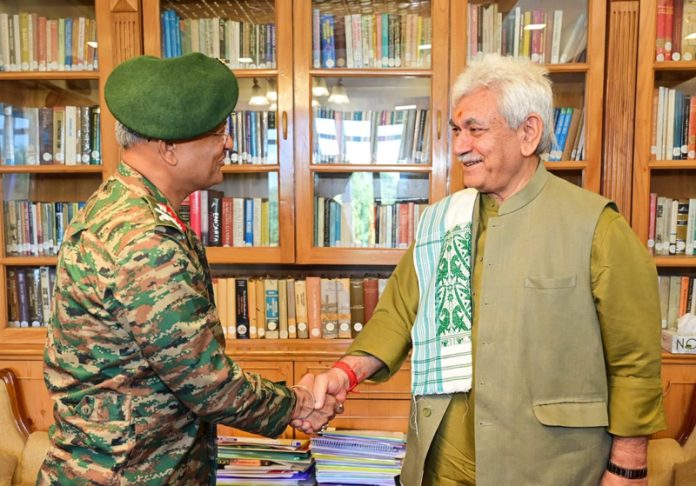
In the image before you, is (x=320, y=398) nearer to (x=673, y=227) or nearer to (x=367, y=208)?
(x=367, y=208)

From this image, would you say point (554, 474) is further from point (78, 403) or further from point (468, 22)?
point (468, 22)

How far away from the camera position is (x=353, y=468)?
2.38 m

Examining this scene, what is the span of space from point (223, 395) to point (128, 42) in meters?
1.82

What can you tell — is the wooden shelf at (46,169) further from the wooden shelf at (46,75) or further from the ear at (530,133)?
the ear at (530,133)

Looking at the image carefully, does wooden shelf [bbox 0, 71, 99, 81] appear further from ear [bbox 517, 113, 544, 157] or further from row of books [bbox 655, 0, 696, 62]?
row of books [bbox 655, 0, 696, 62]

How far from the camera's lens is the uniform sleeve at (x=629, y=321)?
1292 millimetres

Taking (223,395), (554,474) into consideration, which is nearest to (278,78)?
(223,395)

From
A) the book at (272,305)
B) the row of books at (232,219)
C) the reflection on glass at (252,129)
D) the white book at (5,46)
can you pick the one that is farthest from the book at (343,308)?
the white book at (5,46)

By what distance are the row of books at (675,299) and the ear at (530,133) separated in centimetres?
151

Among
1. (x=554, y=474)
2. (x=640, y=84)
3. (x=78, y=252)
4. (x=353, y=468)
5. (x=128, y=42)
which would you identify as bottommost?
(x=353, y=468)

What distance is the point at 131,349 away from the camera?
1158 millimetres

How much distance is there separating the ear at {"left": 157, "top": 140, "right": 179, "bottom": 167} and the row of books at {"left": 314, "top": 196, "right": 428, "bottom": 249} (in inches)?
52.2

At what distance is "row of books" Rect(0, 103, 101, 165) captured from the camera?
261cm

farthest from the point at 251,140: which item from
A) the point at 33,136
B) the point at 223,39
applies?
the point at 33,136
